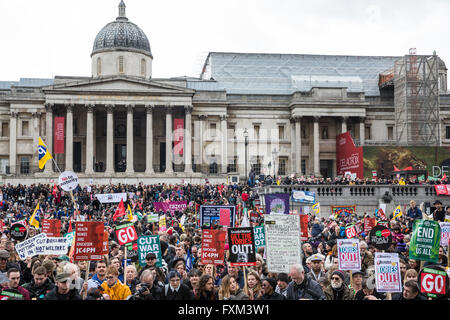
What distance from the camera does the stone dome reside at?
64625 millimetres

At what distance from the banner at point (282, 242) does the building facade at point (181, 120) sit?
47.3 metres

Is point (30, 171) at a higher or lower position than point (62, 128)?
lower

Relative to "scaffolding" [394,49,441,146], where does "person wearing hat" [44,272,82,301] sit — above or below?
below

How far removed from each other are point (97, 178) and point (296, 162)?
20499mm

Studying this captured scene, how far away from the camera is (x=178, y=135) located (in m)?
60.8

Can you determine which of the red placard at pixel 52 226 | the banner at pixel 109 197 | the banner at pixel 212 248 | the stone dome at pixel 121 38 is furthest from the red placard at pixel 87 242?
the stone dome at pixel 121 38

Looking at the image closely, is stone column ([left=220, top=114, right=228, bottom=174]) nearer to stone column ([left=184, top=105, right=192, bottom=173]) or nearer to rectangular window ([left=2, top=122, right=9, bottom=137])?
stone column ([left=184, top=105, right=192, bottom=173])

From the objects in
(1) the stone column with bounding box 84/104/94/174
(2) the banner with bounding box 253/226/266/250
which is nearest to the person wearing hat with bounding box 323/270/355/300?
(2) the banner with bounding box 253/226/266/250

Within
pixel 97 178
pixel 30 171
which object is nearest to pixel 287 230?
pixel 97 178

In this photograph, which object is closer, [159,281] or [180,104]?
[159,281]

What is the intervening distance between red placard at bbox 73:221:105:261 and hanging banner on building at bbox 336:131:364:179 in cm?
4200

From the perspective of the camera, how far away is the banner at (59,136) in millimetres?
58688
